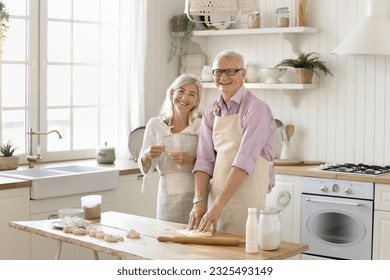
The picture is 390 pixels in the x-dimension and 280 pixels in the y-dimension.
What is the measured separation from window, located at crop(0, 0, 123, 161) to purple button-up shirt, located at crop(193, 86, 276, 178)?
1.91 meters

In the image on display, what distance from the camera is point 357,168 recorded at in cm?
518

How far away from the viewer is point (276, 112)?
593cm

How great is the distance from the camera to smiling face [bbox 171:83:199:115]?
12.6ft

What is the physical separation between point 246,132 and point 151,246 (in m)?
0.76

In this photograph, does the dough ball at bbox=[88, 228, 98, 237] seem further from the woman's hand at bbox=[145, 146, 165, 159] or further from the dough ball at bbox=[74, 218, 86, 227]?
the woman's hand at bbox=[145, 146, 165, 159]

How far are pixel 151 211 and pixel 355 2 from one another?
2.15 metres

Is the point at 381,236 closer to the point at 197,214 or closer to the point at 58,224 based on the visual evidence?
the point at 197,214

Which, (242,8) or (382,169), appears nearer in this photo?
(242,8)

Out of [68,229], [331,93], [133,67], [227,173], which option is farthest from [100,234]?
[331,93]

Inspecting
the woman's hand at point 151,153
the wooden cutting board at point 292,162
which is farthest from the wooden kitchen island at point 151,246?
the wooden cutting board at point 292,162

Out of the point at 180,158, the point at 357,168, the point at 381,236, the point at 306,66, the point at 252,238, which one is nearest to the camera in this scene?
the point at 252,238

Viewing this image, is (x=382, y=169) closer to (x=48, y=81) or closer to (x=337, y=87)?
(x=337, y=87)

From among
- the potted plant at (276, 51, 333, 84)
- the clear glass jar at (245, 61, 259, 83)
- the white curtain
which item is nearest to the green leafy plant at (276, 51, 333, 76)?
the potted plant at (276, 51, 333, 84)
